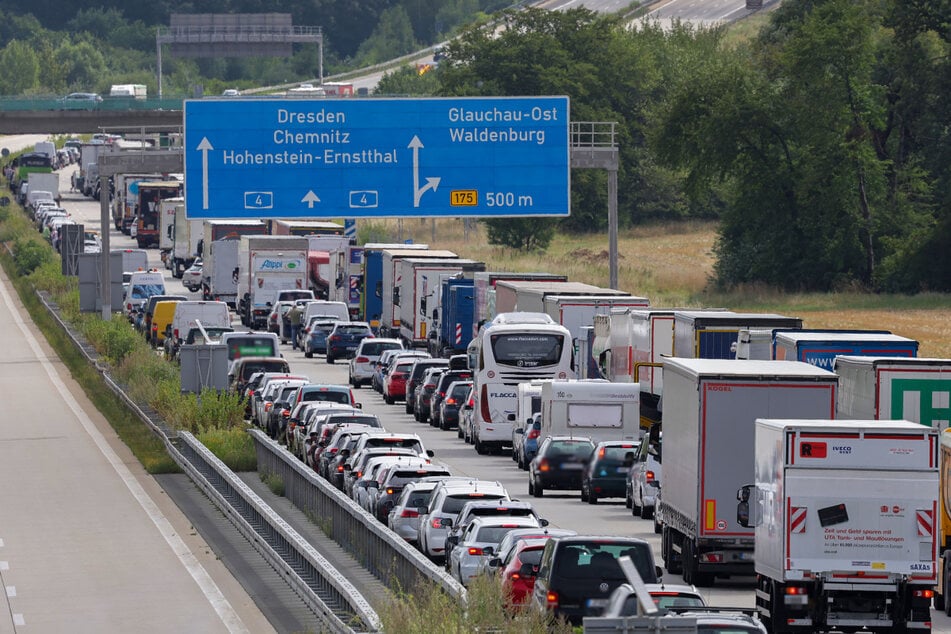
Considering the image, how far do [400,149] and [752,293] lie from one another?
36537mm

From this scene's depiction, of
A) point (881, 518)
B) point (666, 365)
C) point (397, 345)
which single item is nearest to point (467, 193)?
point (397, 345)

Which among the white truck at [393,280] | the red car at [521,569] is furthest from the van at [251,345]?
the red car at [521,569]

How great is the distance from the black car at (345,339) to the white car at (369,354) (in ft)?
18.5

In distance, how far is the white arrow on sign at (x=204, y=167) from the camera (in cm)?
4481

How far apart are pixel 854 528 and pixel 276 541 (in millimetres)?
8613

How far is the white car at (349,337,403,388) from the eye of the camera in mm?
55625

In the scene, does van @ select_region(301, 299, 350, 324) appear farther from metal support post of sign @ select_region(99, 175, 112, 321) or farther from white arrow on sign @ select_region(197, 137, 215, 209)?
white arrow on sign @ select_region(197, 137, 215, 209)

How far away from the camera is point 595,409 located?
35.1 metres

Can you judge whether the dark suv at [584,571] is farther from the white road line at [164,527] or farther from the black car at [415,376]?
the black car at [415,376]

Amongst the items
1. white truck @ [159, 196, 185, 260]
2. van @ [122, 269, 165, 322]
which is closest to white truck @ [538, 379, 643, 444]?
van @ [122, 269, 165, 322]

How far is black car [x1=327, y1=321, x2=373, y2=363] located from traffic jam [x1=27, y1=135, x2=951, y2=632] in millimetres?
74

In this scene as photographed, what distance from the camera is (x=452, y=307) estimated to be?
2239 inches

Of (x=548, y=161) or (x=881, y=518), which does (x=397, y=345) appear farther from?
(x=881, y=518)

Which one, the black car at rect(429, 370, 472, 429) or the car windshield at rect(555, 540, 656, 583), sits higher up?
the car windshield at rect(555, 540, 656, 583)
